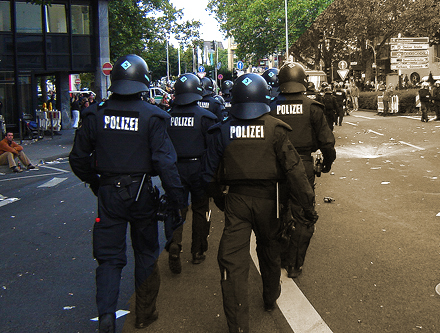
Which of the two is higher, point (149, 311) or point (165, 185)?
point (165, 185)

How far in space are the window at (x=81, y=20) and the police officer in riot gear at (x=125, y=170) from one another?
82.8ft

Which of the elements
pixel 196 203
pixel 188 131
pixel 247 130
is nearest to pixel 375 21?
Answer: pixel 188 131

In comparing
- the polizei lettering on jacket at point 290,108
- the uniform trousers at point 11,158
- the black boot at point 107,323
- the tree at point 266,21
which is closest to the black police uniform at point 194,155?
the polizei lettering on jacket at point 290,108

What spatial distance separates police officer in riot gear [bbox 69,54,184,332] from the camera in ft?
12.7

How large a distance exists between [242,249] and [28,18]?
25083mm

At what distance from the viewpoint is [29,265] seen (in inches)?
233

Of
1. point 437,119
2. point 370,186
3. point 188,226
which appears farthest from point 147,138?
point 437,119

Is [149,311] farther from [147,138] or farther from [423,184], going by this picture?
[423,184]

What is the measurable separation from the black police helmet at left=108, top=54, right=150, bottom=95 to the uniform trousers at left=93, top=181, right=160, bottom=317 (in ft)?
2.23

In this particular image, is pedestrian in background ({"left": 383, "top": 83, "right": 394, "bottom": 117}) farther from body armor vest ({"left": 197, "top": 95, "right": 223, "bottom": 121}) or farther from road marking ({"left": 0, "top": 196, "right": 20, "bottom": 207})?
body armor vest ({"left": 197, "top": 95, "right": 223, "bottom": 121})

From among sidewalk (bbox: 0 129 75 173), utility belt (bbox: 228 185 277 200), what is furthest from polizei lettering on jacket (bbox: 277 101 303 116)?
sidewalk (bbox: 0 129 75 173)

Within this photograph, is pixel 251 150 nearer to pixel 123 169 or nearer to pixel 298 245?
pixel 123 169

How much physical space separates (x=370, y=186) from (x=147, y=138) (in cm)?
686

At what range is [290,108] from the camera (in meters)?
5.34
